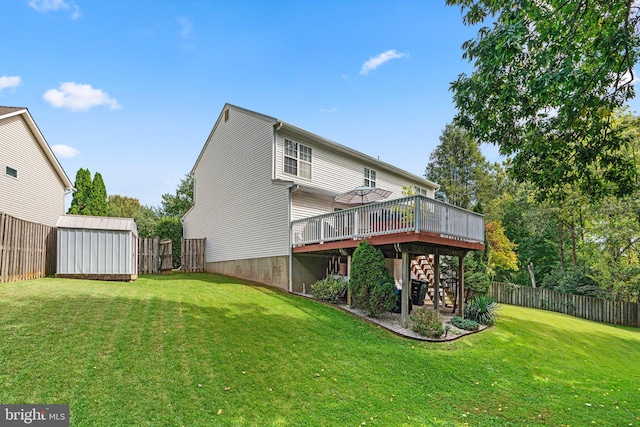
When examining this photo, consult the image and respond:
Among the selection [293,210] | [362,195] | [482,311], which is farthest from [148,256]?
[482,311]

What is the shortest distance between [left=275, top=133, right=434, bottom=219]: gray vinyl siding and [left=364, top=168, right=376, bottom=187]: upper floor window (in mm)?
223

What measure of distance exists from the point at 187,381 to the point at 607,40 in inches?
369

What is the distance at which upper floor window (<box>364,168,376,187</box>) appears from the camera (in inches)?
714

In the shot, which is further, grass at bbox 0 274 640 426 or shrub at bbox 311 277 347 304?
shrub at bbox 311 277 347 304

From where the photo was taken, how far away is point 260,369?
590cm

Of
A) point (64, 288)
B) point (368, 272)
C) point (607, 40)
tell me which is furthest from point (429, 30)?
point (64, 288)

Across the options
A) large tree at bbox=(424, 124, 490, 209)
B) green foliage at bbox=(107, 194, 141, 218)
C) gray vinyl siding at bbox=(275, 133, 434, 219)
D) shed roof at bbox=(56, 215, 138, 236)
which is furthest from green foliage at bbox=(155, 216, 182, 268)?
large tree at bbox=(424, 124, 490, 209)

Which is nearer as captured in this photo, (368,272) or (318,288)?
(368,272)

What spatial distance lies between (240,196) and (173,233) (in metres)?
7.98

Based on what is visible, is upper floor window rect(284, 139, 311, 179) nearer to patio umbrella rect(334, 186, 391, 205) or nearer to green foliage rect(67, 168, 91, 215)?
patio umbrella rect(334, 186, 391, 205)

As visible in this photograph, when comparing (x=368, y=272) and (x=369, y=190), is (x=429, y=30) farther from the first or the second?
(x=368, y=272)

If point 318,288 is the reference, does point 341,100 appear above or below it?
above

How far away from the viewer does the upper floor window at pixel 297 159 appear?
47.9ft

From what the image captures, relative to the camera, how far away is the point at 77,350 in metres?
5.57
